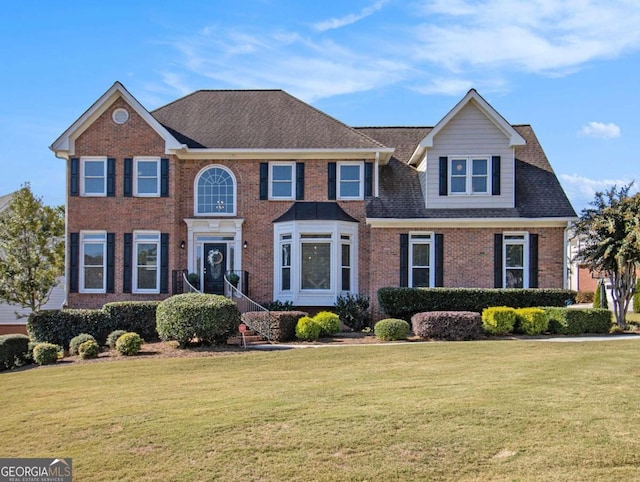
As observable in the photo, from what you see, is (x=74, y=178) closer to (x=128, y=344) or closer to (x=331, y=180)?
(x=128, y=344)

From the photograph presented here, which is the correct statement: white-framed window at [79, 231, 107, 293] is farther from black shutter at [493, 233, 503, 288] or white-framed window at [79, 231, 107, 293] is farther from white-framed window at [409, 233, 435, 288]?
black shutter at [493, 233, 503, 288]

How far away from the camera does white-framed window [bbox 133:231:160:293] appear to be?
2283 cm

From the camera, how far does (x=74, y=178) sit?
900 inches

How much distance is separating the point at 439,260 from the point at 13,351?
1357cm

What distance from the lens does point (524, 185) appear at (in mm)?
23734

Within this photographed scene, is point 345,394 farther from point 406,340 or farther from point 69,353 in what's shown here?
point 69,353

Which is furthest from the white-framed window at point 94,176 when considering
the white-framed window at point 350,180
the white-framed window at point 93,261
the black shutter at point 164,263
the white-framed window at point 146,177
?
the white-framed window at point 350,180

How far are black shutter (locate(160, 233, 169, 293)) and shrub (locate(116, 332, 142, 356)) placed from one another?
618 centimetres

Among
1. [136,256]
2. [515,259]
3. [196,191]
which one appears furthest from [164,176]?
[515,259]

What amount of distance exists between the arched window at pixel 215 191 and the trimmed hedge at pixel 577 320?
11.4m

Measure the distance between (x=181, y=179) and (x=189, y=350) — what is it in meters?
8.83

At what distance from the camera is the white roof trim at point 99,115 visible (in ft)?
73.6

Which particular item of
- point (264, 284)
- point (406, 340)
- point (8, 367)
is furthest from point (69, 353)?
point (406, 340)

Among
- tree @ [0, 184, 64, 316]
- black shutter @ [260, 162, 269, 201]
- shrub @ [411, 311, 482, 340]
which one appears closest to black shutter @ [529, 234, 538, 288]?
shrub @ [411, 311, 482, 340]
